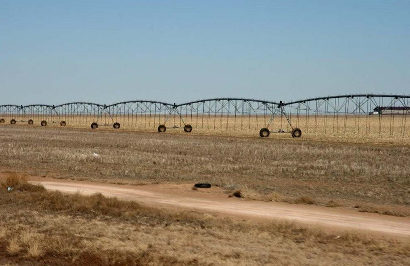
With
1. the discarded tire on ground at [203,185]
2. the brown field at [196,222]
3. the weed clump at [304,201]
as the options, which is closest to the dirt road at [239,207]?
the discarded tire on ground at [203,185]

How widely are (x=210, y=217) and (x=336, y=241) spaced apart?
4554 millimetres

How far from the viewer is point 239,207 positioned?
2027 centimetres

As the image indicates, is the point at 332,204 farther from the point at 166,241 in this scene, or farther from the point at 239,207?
the point at 166,241

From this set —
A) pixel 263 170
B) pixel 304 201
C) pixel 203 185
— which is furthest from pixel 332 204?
pixel 263 170

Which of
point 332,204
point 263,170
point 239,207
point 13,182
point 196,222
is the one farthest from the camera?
point 263,170

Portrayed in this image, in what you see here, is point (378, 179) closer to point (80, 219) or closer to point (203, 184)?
point (203, 184)

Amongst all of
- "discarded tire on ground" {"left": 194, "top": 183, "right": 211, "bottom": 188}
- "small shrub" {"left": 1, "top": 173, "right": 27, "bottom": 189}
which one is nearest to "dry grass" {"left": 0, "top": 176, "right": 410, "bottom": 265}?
"small shrub" {"left": 1, "top": 173, "right": 27, "bottom": 189}

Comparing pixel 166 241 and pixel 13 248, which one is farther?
pixel 166 241

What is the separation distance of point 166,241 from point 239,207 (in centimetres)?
629

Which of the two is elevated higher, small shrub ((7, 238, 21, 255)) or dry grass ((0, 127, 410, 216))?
dry grass ((0, 127, 410, 216))

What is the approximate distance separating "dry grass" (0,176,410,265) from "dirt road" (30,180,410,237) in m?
1.52

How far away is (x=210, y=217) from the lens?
58.0ft

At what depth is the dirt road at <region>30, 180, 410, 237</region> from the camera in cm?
1725

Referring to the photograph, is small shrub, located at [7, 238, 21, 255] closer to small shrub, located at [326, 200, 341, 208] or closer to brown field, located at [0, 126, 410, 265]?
brown field, located at [0, 126, 410, 265]
